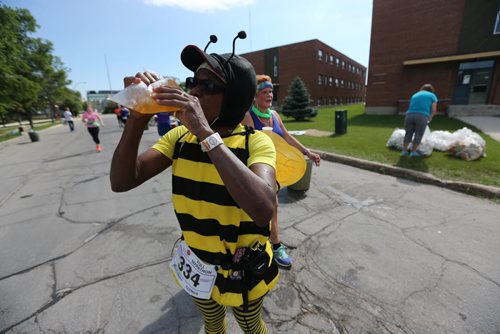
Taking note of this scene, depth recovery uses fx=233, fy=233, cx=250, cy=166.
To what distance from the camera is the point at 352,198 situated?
4250mm

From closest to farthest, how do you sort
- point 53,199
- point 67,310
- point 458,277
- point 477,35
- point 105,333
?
point 105,333
point 67,310
point 458,277
point 53,199
point 477,35

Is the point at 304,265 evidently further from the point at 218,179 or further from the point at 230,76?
the point at 230,76

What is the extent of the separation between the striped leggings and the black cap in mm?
980

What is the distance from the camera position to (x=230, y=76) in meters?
1.01

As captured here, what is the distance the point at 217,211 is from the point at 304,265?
1.88m

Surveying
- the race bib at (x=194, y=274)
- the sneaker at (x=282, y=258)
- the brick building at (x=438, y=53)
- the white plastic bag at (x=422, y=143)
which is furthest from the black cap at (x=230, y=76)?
the brick building at (x=438, y=53)

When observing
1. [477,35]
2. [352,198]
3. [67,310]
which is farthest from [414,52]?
[67,310]

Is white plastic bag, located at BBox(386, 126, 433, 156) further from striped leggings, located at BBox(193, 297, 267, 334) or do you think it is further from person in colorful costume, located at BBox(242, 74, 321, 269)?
striped leggings, located at BBox(193, 297, 267, 334)

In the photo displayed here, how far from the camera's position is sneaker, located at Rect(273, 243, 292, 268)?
253 cm

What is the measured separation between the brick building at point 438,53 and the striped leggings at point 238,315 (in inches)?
805

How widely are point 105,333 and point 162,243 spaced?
1.21 m

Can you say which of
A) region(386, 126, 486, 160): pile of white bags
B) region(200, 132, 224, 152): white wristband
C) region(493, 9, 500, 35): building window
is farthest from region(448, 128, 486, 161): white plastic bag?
region(493, 9, 500, 35): building window

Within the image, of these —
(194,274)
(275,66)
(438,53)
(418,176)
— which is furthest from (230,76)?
(275,66)

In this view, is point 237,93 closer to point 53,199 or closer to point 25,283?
point 25,283
